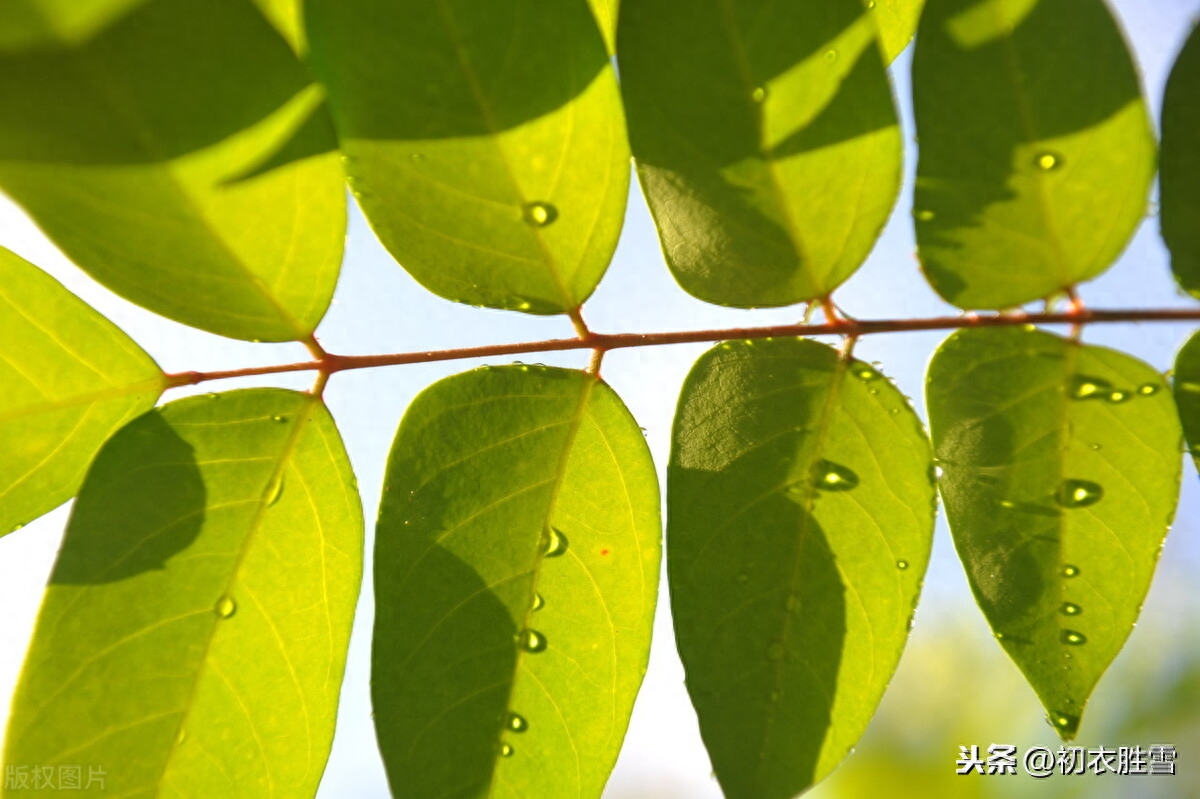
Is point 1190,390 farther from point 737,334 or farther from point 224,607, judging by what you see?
point 224,607

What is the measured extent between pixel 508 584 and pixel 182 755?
61 centimetres

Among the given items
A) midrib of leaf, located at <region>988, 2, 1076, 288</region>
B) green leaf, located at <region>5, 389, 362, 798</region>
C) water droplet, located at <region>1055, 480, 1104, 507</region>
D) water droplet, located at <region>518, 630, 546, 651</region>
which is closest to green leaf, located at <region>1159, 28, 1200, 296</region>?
midrib of leaf, located at <region>988, 2, 1076, 288</region>

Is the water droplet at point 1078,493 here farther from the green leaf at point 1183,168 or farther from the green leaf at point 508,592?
the green leaf at point 508,592

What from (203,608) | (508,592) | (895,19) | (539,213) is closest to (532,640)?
(508,592)

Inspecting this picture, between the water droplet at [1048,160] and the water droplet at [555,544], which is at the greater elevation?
the water droplet at [1048,160]

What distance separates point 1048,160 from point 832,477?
62cm

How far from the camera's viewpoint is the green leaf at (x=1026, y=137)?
4.16ft

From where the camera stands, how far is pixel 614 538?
1440 mm

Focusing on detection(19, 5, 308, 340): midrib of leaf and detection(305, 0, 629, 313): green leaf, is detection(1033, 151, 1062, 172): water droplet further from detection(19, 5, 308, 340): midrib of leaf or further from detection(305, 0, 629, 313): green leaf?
Result: detection(19, 5, 308, 340): midrib of leaf

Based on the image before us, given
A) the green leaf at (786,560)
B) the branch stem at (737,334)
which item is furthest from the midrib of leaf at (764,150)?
the green leaf at (786,560)

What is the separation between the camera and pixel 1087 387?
1406 mm

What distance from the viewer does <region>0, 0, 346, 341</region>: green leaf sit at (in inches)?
45.4

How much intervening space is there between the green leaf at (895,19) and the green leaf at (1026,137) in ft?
0.80

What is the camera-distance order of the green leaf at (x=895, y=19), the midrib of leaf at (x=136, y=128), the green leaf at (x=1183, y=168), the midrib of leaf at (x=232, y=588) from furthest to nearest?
1. the green leaf at (x=895, y=19)
2. the midrib of leaf at (x=232, y=588)
3. the green leaf at (x=1183, y=168)
4. the midrib of leaf at (x=136, y=128)
